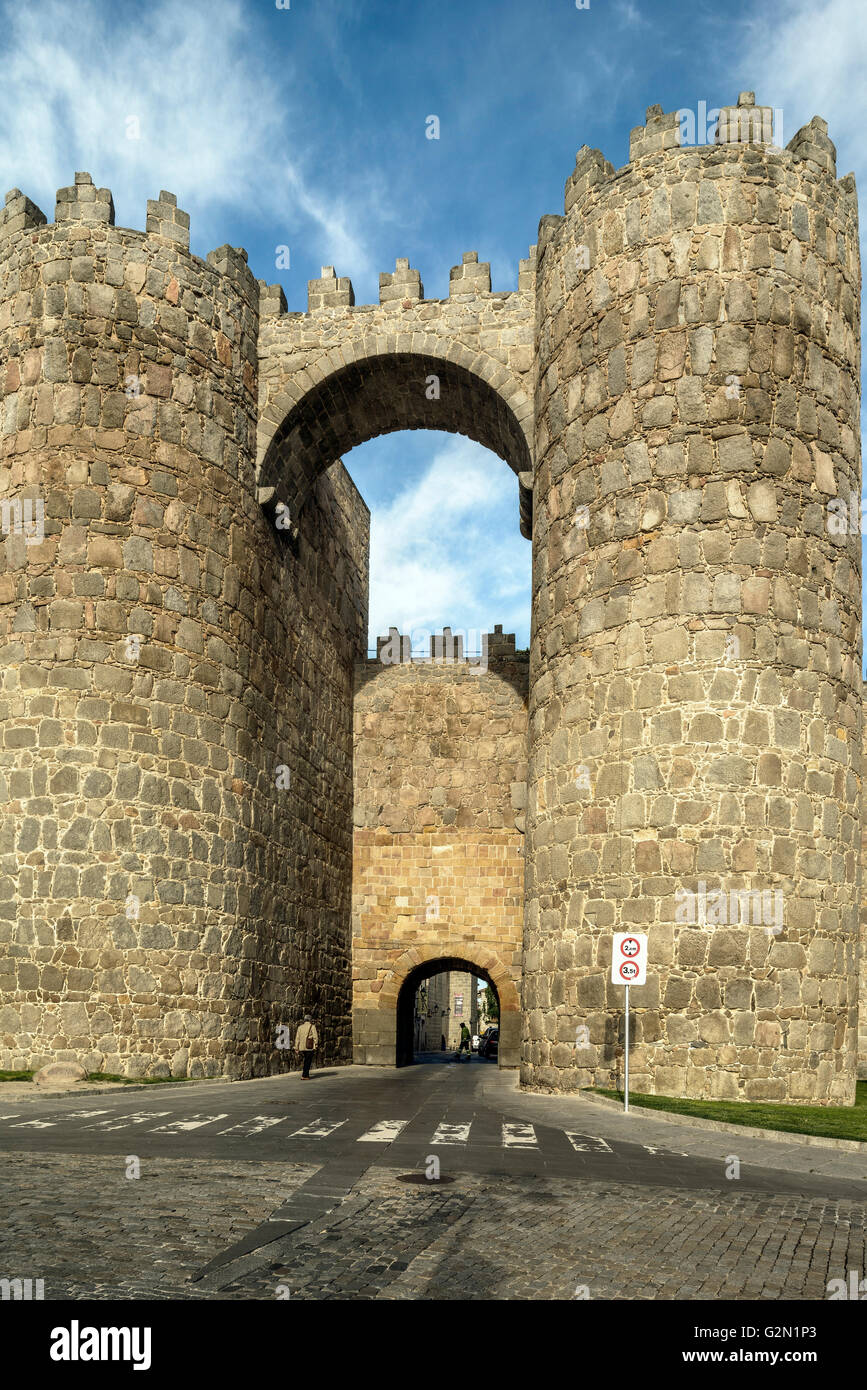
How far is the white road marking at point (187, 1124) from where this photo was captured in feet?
35.0

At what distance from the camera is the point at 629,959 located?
14016 mm

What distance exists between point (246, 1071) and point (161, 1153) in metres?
10.9

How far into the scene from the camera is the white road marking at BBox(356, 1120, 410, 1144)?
10.2 meters

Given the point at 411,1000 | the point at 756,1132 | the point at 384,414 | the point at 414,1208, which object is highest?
the point at 384,414

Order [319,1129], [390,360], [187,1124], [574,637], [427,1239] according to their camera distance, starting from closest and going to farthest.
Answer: [427,1239]
[319,1129]
[187,1124]
[574,637]
[390,360]

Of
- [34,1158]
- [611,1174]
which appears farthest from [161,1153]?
[611,1174]

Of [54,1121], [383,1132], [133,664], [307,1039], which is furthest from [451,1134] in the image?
[133,664]

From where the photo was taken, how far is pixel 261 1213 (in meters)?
6.70

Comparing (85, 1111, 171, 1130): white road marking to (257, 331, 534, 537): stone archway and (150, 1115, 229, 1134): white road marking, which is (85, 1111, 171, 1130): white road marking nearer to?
(150, 1115, 229, 1134): white road marking

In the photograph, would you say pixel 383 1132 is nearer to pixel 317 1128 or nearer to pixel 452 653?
pixel 317 1128

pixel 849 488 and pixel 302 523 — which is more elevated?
pixel 302 523

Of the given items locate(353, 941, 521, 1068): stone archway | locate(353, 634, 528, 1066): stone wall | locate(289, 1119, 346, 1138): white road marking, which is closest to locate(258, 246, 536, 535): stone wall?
locate(353, 634, 528, 1066): stone wall

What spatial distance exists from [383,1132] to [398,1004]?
58.2 ft

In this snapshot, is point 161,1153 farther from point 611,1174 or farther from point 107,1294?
point 107,1294
